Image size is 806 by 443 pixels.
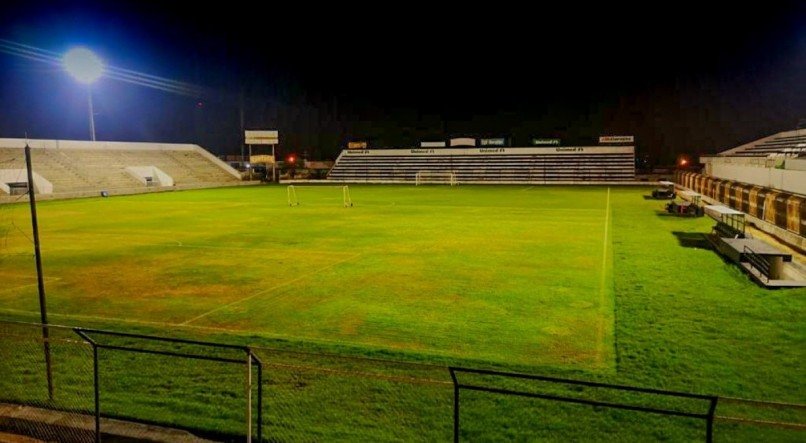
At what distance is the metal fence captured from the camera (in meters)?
5.91

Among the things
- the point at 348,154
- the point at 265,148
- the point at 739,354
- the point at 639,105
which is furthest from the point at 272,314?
the point at 265,148

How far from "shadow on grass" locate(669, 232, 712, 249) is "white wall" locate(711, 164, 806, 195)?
4.01 meters

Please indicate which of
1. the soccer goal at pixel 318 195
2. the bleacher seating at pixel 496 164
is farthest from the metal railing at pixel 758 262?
the bleacher seating at pixel 496 164

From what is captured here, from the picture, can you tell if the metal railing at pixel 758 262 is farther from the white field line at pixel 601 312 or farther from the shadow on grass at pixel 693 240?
the shadow on grass at pixel 693 240

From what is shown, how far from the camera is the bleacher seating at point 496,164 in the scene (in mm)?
63375

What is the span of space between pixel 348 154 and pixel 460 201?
132ft

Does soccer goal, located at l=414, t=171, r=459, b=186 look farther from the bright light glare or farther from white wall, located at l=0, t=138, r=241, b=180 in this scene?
the bright light glare

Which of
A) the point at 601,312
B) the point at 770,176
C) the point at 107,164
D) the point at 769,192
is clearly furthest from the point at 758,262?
the point at 107,164

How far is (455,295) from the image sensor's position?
12.1 m

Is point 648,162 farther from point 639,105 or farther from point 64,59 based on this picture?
point 64,59

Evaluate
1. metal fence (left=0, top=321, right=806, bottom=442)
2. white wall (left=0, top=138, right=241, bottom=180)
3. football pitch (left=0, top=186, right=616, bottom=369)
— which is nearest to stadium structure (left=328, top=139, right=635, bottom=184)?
white wall (left=0, top=138, right=241, bottom=180)

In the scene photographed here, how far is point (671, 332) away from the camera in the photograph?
9.29 m

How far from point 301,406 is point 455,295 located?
5.89 metres

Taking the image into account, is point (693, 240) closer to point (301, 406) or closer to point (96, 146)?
point (301, 406)
